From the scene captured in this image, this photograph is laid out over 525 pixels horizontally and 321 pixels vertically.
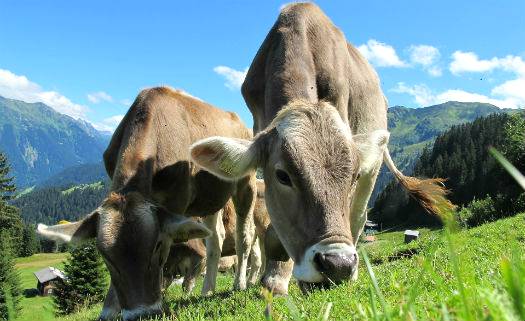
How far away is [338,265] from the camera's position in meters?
4.24

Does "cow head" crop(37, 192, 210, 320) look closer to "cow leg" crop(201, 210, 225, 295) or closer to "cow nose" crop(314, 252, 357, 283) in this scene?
"cow nose" crop(314, 252, 357, 283)

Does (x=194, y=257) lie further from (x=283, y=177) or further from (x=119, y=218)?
(x=283, y=177)

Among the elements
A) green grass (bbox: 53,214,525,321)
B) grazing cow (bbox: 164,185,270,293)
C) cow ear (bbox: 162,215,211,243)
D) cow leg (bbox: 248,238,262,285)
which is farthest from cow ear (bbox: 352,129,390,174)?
cow leg (bbox: 248,238,262,285)

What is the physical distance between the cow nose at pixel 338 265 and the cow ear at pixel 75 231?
144 inches

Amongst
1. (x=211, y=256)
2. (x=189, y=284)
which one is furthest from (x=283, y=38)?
(x=189, y=284)

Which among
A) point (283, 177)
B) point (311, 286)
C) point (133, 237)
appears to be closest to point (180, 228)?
point (133, 237)

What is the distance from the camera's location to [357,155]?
5.43 m

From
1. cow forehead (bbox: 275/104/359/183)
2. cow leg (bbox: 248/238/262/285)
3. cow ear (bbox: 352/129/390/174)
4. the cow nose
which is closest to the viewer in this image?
the cow nose

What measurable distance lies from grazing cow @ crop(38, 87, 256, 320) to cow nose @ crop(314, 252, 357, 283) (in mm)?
2531

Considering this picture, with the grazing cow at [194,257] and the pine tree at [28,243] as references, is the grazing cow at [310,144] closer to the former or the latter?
the grazing cow at [194,257]

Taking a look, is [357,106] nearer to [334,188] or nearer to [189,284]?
[334,188]

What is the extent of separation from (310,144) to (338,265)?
1444 mm

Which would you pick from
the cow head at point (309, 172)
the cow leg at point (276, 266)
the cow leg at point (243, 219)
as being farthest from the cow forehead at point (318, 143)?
the cow leg at point (243, 219)

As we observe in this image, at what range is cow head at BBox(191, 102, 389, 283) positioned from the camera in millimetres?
4469
